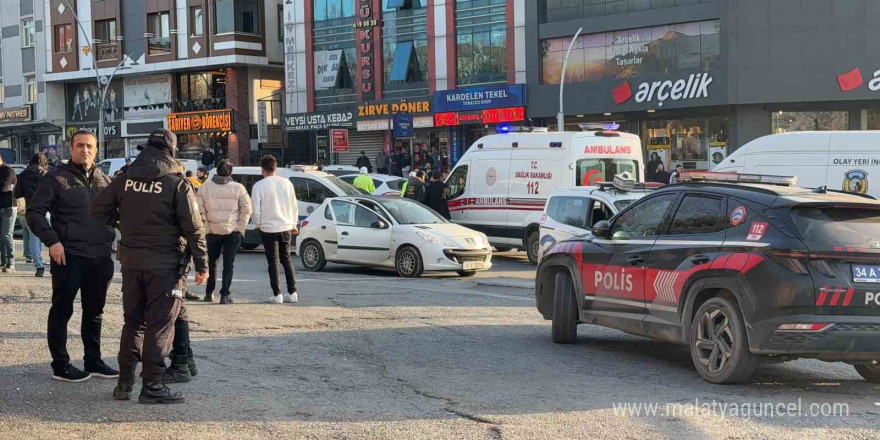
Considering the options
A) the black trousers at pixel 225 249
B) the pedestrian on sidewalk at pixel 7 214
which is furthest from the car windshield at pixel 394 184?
the black trousers at pixel 225 249

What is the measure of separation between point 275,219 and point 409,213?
207 inches

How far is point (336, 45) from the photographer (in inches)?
1833

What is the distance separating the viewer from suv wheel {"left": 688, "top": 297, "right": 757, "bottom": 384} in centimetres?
757

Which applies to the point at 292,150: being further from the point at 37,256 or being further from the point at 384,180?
the point at 37,256

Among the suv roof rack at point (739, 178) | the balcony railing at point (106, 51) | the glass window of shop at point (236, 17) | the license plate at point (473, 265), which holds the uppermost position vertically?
the glass window of shop at point (236, 17)

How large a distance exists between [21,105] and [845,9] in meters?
43.6

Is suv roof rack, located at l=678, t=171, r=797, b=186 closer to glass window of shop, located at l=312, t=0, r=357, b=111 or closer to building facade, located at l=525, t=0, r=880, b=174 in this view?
building facade, located at l=525, t=0, r=880, b=174

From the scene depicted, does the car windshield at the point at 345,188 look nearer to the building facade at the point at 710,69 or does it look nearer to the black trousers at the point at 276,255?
the black trousers at the point at 276,255

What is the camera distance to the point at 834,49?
34188mm

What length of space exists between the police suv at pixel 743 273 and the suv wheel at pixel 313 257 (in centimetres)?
909

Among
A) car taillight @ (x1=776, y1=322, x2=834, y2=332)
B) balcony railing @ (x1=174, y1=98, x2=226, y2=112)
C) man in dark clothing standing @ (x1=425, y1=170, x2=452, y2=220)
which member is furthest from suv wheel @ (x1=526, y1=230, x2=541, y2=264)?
balcony railing @ (x1=174, y1=98, x2=226, y2=112)

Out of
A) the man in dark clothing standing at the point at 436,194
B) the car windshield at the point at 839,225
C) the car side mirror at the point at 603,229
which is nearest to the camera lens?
the car windshield at the point at 839,225

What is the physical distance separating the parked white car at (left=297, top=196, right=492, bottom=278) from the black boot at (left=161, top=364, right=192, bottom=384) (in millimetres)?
9305

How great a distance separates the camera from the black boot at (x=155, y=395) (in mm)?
6879
